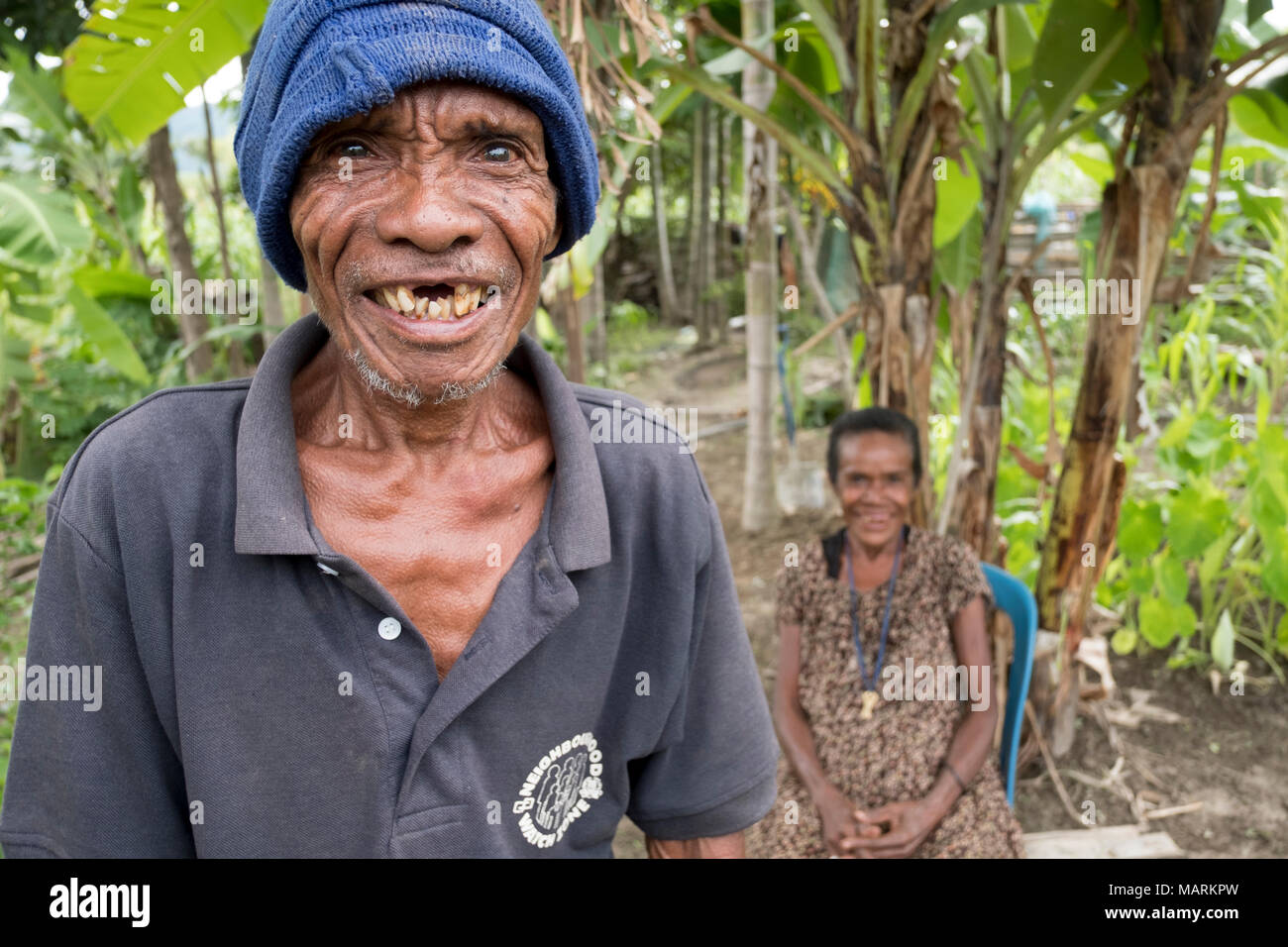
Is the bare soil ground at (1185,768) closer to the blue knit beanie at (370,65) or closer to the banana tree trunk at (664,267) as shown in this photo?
the blue knit beanie at (370,65)

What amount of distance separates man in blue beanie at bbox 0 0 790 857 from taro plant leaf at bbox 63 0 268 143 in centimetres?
139

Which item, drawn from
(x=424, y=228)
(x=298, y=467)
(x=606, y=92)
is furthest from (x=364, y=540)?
(x=606, y=92)

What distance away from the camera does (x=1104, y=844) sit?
2.70 metres

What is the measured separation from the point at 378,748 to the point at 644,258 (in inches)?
427

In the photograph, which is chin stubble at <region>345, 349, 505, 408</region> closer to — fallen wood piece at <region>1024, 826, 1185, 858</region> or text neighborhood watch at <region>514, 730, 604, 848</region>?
text neighborhood watch at <region>514, 730, 604, 848</region>

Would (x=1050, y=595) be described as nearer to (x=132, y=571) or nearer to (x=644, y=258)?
(x=132, y=571)

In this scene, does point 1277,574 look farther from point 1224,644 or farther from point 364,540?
point 364,540

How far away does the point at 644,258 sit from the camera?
11539mm

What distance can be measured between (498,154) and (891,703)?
1751mm

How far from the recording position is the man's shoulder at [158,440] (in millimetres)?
996

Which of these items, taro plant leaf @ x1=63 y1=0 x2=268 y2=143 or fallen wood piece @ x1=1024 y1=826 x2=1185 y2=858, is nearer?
taro plant leaf @ x1=63 y1=0 x2=268 y2=143

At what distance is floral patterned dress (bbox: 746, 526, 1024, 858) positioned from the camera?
7.59 ft

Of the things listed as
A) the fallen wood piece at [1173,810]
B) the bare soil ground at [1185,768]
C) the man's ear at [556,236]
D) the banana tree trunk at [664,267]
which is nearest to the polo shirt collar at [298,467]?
the man's ear at [556,236]

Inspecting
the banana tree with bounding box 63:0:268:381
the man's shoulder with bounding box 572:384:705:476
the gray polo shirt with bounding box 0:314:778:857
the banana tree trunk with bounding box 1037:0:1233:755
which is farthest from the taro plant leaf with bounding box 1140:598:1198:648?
the banana tree with bounding box 63:0:268:381
